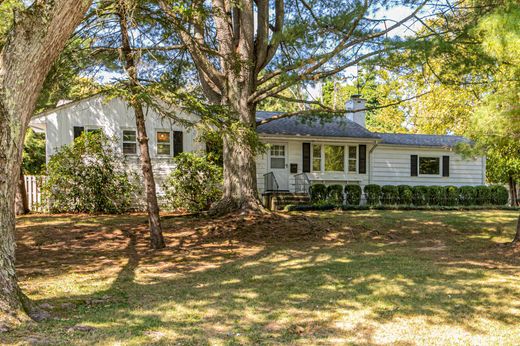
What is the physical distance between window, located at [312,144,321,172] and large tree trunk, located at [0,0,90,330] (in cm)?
1514

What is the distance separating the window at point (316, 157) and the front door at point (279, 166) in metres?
1.37

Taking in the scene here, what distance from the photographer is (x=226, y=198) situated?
12078 mm

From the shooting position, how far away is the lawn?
3824 mm

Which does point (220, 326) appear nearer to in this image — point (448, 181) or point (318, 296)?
point (318, 296)

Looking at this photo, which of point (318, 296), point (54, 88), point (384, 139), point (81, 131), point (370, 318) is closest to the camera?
point (370, 318)

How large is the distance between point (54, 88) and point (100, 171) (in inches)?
216

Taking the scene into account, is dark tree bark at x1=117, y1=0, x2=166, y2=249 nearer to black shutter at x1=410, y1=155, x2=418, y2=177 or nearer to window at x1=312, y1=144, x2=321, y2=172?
window at x1=312, y1=144, x2=321, y2=172

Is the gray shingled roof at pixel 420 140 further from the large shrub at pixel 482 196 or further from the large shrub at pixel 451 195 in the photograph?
the large shrub at pixel 482 196

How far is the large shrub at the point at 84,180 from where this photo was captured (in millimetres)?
14141

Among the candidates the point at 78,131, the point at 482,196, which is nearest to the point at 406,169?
the point at 482,196

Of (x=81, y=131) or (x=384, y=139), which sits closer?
(x=81, y=131)

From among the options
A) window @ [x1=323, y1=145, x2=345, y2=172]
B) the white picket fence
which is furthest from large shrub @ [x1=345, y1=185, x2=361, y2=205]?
the white picket fence

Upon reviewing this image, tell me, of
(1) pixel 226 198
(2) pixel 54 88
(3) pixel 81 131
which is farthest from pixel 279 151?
(2) pixel 54 88

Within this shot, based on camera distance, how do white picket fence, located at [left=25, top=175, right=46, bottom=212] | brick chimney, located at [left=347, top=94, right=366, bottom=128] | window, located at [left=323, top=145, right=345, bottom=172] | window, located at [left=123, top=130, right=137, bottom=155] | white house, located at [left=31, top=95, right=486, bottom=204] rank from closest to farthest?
white picket fence, located at [left=25, top=175, right=46, bottom=212], white house, located at [left=31, top=95, right=486, bottom=204], window, located at [left=123, top=130, right=137, bottom=155], window, located at [left=323, top=145, right=345, bottom=172], brick chimney, located at [left=347, top=94, right=366, bottom=128]
